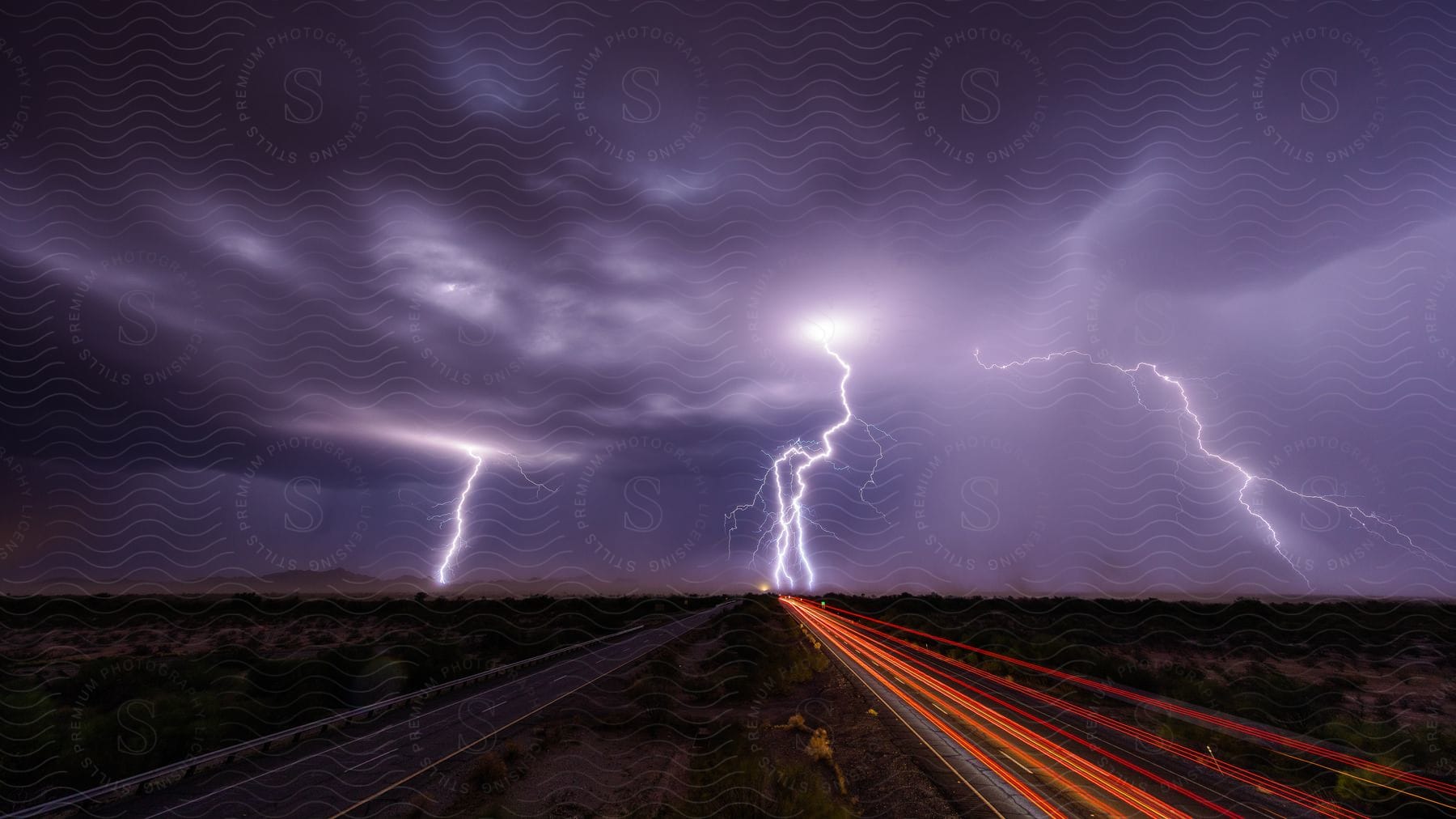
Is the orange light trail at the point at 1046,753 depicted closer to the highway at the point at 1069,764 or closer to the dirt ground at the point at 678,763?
the highway at the point at 1069,764

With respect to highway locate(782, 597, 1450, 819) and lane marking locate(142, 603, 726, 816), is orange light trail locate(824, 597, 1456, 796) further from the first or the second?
lane marking locate(142, 603, 726, 816)

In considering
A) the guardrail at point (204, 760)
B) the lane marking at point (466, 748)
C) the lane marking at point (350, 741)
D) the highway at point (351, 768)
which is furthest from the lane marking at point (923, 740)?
the guardrail at point (204, 760)

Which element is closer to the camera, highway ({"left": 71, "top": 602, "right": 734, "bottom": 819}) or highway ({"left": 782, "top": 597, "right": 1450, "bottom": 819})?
highway ({"left": 71, "top": 602, "right": 734, "bottom": 819})

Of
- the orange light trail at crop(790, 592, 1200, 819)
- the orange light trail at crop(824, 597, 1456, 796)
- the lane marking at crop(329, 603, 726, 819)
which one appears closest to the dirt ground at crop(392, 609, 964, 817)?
the lane marking at crop(329, 603, 726, 819)

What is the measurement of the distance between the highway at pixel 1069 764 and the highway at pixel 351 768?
924cm

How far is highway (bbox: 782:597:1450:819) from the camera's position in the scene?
9.94 metres

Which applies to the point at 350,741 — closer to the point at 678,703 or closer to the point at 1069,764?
the point at 678,703

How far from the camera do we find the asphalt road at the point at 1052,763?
988 cm

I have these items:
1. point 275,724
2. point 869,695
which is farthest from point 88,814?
point 869,695

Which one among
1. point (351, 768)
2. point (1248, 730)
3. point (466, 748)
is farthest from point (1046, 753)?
point (351, 768)

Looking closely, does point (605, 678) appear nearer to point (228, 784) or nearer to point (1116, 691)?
point (228, 784)

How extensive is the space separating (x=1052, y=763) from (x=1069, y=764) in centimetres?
29

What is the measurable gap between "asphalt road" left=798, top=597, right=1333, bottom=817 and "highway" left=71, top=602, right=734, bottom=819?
920 centimetres

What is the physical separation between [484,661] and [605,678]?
9.77 metres
